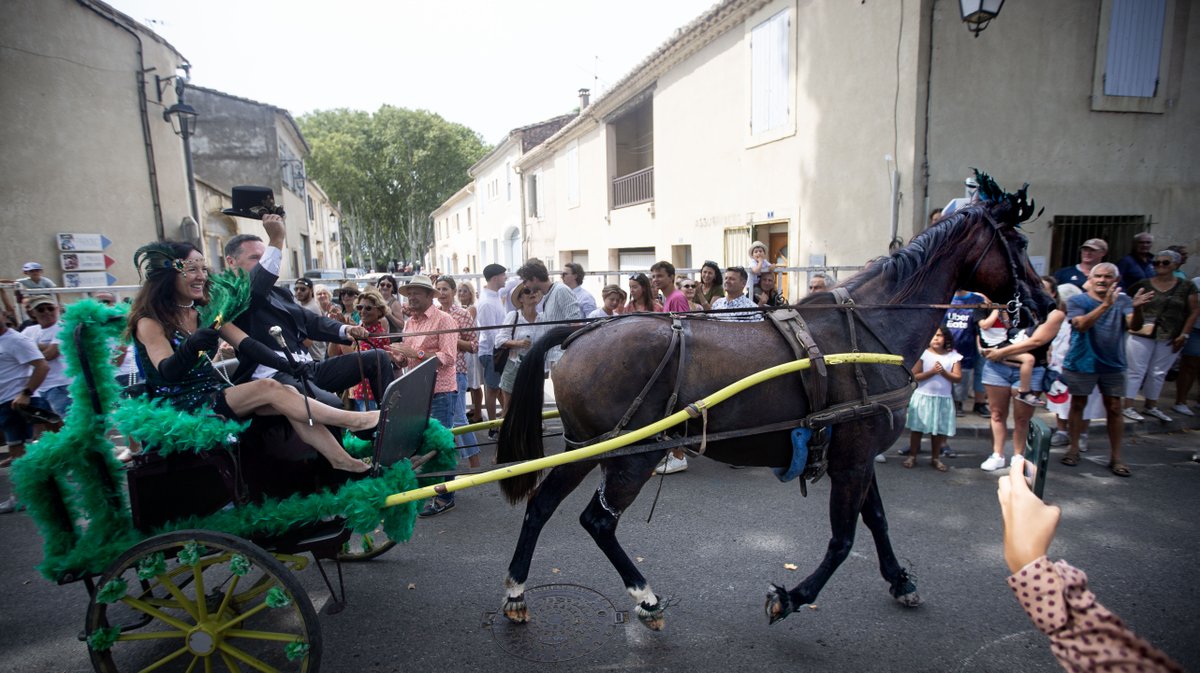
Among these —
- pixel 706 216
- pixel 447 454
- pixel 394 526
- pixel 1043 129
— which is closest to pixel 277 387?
pixel 394 526

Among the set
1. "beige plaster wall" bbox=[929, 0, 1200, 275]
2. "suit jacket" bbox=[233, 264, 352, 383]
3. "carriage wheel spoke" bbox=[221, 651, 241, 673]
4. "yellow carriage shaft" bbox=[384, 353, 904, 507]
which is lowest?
"carriage wheel spoke" bbox=[221, 651, 241, 673]

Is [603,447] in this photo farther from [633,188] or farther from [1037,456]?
[633,188]

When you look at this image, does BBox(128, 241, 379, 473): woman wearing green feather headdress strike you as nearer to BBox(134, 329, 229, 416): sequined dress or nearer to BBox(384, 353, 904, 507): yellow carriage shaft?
BBox(134, 329, 229, 416): sequined dress

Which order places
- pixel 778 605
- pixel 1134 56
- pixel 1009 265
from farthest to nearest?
pixel 1134 56
pixel 1009 265
pixel 778 605

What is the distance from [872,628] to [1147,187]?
9.20 m

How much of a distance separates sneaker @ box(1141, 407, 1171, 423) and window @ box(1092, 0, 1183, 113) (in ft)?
14.0

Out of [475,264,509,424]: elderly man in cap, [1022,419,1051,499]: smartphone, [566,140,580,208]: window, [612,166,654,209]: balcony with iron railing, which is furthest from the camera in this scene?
[566,140,580,208]: window

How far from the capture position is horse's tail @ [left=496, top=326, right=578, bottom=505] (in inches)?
130

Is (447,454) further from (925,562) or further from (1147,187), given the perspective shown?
(1147,187)

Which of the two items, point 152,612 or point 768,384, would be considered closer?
point 152,612

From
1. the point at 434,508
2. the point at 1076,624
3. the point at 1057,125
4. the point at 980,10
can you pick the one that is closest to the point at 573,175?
the point at 1057,125

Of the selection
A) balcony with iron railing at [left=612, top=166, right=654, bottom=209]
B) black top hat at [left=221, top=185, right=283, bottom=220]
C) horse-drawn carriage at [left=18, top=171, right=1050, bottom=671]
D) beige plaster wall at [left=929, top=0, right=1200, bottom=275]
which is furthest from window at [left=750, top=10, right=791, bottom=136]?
black top hat at [left=221, top=185, right=283, bottom=220]

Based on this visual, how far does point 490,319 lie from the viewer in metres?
6.46

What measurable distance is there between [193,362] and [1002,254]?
4346 mm
